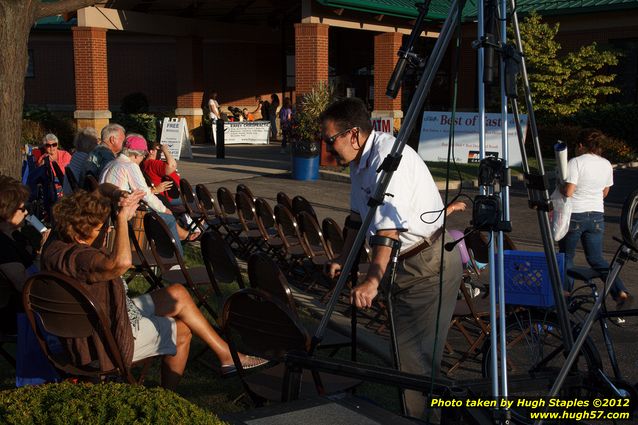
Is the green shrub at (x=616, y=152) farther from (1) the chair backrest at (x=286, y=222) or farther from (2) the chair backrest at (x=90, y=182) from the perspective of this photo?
(2) the chair backrest at (x=90, y=182)

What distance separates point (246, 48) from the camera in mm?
34375

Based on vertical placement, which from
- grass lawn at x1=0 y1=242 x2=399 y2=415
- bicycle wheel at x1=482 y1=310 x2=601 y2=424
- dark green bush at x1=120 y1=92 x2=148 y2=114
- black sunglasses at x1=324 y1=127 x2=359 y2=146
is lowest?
grass lawn at x1=0 y1=242 x2=399 y2=415

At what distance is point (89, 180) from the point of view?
8008 millimetres

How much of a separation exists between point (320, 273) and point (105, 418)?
210 inches

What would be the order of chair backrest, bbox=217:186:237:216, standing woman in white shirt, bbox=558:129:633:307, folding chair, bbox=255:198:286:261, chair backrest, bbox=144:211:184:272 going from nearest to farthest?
chair backrest, bbox=144:211:184:272 → standing woman in white shirt, bbox=558:129:633:307 → folding chair, bbox=255:198:286:261 → chair backrest, bbox=217:186:237:216

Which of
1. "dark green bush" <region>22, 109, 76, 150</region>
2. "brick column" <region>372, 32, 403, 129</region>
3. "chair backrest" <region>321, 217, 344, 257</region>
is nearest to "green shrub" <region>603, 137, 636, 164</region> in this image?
"brick column" <region>372, 32, 403, 129</region>

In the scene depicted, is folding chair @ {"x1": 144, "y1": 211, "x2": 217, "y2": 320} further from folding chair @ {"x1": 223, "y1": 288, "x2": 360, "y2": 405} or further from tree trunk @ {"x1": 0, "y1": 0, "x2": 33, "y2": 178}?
tree trunk @ {"x1": 0, "y1": 0, "x2": 33, "y2": 178}

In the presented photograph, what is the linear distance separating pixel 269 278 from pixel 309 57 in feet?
55.2

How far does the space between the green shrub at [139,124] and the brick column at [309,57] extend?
24.2 feet

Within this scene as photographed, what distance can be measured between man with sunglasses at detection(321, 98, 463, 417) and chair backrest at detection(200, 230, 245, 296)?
126cm

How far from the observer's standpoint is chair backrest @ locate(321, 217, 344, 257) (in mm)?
→ 7457

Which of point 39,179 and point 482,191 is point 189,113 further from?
point 482,191

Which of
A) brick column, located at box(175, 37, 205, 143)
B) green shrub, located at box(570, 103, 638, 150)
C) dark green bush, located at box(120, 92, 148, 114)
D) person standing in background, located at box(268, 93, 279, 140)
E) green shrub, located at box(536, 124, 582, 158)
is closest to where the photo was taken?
green shrub, located at box(536, 124, 582, 158)

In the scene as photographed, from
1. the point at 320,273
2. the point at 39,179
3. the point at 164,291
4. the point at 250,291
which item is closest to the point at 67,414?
the point at 250,291
